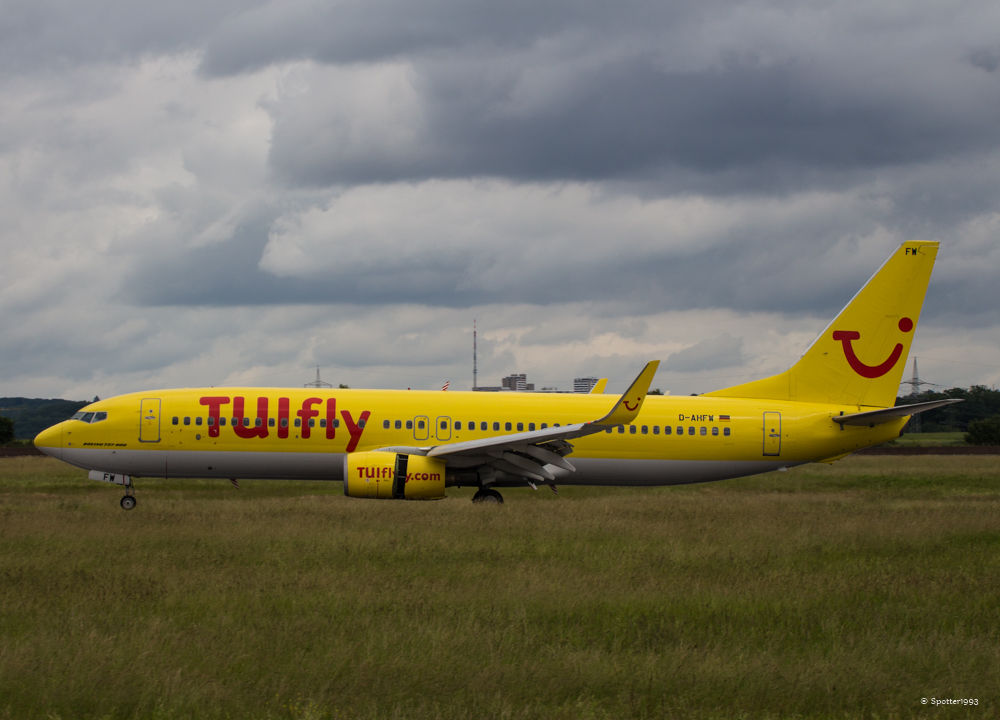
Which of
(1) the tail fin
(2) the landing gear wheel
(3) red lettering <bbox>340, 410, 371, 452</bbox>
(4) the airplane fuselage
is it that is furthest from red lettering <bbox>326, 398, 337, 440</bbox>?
(1) the tail fin

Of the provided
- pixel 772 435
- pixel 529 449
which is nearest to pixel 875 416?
pixel 772 435

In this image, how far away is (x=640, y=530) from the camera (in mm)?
18875

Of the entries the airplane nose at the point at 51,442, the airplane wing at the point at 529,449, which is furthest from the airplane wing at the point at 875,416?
the airplane nose at the point at 51,442

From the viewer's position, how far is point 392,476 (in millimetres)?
22172

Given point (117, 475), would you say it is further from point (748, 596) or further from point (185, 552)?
point (748, 596)

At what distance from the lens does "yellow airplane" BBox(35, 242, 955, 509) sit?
2411cm

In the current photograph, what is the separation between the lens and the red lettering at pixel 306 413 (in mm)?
24188

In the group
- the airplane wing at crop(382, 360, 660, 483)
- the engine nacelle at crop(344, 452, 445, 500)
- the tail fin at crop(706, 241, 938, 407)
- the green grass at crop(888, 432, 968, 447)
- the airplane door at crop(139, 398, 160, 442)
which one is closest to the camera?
the airplane wing at crop(382, 360, 660, 483)

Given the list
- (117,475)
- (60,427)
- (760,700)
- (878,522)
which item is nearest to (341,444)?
(117,475)

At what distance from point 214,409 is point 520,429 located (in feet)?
28.4

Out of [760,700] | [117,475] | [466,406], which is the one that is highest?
[466,406]

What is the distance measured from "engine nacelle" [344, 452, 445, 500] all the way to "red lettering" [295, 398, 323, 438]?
2.05 meters

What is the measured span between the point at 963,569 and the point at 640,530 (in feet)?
20.8

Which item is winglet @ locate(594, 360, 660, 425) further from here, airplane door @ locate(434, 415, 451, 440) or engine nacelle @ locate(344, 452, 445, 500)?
airplane door @ locate(434, 415, 451, 440)
